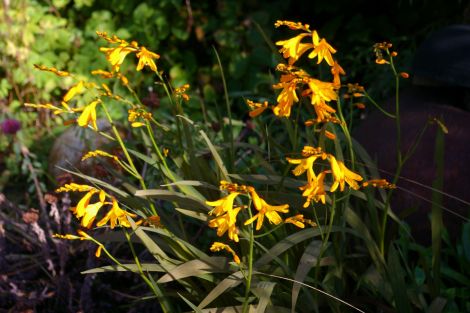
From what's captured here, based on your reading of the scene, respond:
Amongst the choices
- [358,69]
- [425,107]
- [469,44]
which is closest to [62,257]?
[425,107]

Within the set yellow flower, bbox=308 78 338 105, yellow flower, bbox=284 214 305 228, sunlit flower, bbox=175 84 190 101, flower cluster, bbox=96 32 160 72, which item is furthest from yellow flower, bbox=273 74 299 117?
sunlit flower, bbox=175 84 190 101

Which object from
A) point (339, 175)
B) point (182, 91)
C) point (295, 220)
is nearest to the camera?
point (339, 175)

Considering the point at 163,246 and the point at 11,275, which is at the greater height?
the point at 163,246

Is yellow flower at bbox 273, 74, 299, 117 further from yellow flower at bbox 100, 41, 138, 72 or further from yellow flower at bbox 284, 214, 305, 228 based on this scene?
yellow flower at bbox 100, 41, 138, 72

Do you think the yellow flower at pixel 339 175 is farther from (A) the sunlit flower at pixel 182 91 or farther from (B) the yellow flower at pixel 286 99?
(A) the sunlit flower at pixel 182 91

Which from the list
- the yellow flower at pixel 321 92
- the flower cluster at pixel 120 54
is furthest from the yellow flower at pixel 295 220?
the flower cluster at pixel 120 54

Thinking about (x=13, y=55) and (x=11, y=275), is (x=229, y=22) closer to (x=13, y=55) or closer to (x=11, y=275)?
(x=13, y=55)

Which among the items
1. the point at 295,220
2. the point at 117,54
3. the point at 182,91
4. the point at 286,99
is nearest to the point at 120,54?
the point at 117,54

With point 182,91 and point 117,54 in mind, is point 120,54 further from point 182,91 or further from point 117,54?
point 182,91

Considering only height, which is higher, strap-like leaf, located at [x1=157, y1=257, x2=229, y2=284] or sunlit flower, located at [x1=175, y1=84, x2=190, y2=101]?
sunlit flower, located at [x1=175, y1=84, x2=190, y2=101]

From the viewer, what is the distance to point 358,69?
393 cm

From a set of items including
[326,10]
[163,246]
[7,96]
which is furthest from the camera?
[7,96]

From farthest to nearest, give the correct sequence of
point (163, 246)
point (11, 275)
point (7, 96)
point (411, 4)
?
1. point (7, 96)
2. point (411, 4)
3. point (11, 275)
4. point (163, 246)

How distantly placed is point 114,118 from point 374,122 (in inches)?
74.3
